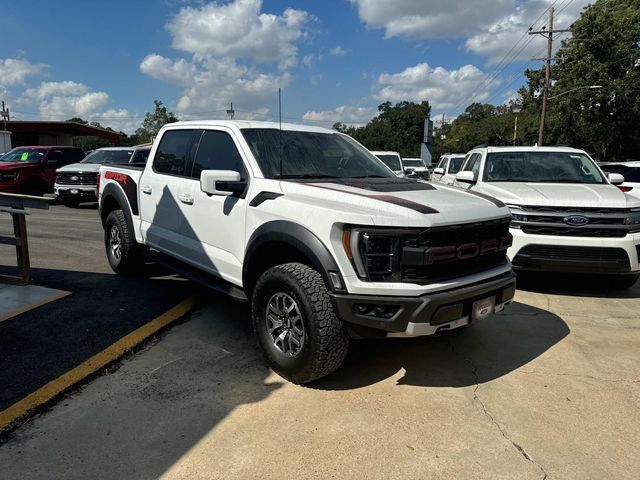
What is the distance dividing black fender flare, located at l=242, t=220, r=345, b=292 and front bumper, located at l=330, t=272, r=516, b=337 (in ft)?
0.44

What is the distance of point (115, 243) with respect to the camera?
6.32 metres

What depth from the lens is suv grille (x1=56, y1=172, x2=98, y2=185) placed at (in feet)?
46.6

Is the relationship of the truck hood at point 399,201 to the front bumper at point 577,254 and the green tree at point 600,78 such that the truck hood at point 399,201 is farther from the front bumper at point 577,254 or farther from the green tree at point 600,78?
the green tree at point 600,78

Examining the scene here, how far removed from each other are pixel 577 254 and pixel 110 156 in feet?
46.4

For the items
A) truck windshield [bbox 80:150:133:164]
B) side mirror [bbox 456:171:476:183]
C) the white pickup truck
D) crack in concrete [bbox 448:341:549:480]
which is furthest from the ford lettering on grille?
truck windshield [bbox 80:150:133:164]

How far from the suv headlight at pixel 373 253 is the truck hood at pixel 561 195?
10.8ft

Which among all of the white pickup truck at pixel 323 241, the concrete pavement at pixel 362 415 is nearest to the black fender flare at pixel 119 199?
the white pickup truck at pixel 323 241

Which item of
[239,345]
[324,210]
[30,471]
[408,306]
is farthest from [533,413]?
[30,471]

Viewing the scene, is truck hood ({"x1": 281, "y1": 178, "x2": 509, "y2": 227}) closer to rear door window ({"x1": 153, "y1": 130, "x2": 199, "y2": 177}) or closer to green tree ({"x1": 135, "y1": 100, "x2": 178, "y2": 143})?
rear door window ({"x1": 153, "y1": 130, "x2": 199, "y2": 177})

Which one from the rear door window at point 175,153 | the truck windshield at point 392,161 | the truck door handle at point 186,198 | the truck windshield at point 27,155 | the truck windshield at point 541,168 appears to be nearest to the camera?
the truck door handle at point 186,198

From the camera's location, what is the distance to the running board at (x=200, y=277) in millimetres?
4141

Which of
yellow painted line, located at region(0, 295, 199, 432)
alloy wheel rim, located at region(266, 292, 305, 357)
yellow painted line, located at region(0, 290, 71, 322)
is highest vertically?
alloy wheel rim, located at region(266, 292, 305, 357)

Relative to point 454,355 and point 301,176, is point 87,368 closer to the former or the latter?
point 301,176

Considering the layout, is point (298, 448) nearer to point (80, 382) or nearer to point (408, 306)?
point (408, 306)
